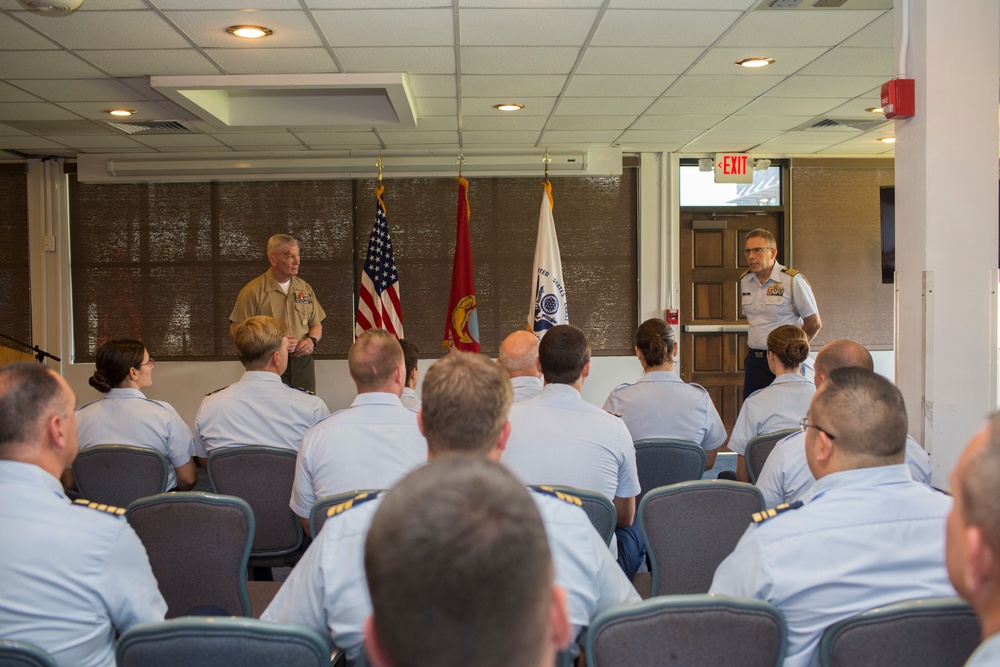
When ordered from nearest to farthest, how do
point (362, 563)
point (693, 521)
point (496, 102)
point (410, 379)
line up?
point (362, 563)
point (693, 521)
point (410, 379)
point (496, 102)

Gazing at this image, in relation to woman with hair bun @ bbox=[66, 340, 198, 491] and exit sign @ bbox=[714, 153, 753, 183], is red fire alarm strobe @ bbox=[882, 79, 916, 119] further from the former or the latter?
exit sign @ bbox=[714, 153, 753, 183]

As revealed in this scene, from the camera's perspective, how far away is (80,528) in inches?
66.2

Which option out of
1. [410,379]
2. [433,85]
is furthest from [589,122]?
[410,379]

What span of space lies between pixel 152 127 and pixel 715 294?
5.26 meters

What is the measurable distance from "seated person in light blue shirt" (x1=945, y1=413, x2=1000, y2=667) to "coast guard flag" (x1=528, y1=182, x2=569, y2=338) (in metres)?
5.88

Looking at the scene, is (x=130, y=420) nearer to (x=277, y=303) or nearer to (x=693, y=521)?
(x=693, y=521)

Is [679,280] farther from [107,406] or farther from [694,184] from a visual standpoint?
[107,406]

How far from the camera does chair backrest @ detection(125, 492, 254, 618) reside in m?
2.42

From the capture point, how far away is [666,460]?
11.1ft

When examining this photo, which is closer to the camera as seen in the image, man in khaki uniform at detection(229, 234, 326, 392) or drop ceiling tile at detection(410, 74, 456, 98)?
drop ceiling tile at detection(410, 74, 456, 98)

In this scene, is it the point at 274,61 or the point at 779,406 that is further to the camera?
the point at 274,61

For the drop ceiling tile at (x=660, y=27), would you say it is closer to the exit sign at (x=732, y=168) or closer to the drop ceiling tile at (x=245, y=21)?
the drop ceiling tile at (x=245, y=21)

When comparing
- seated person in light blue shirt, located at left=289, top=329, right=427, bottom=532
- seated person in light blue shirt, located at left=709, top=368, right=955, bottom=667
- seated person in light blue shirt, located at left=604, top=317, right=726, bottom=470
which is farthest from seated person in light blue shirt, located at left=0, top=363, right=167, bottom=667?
seated person in light blue shirt, located at left=604, top=317, right=726, bottom=470

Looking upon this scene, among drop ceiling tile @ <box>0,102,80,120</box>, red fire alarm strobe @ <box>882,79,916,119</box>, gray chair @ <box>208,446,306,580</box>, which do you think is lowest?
gray chair @ <box>208,446,306,580</box>
